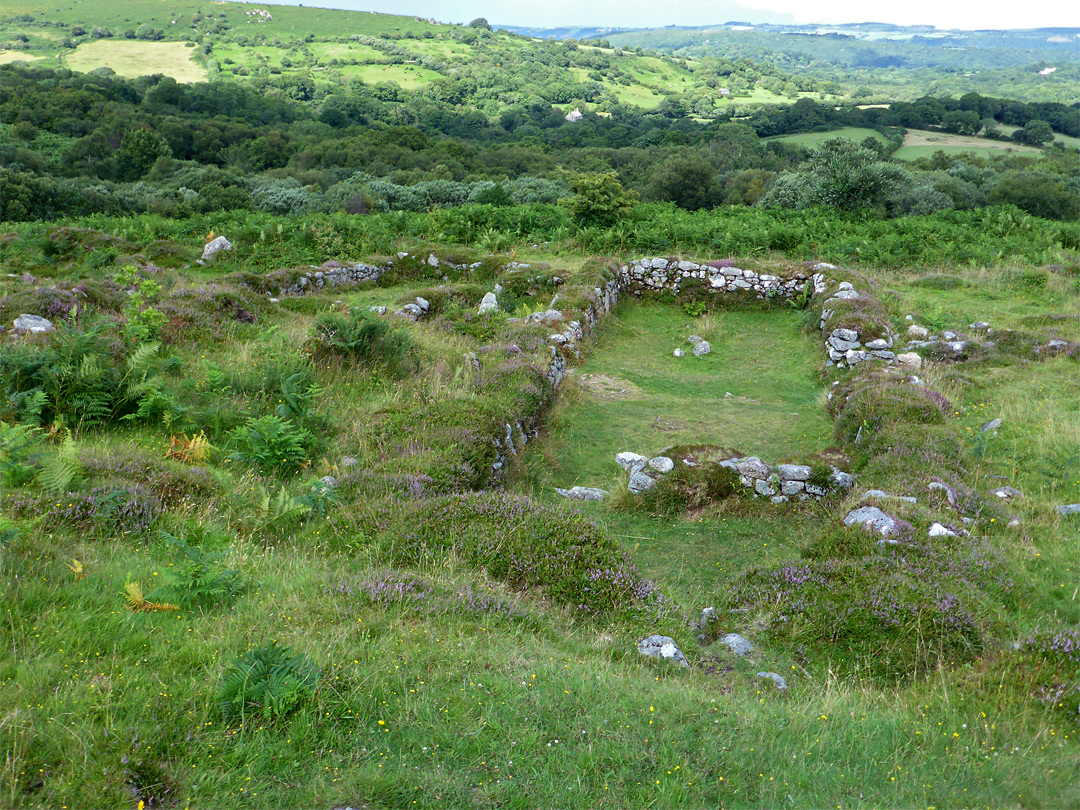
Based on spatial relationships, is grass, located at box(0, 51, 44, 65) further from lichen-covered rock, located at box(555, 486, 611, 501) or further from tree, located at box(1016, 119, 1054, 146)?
tree, located at box(1016, 119, 1054, 146)

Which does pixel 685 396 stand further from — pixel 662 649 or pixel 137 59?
pixel 137 59

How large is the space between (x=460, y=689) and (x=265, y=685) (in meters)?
1.08

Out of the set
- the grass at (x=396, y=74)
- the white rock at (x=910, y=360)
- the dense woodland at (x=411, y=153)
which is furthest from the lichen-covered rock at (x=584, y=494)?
the grass at (x=396, y=74)

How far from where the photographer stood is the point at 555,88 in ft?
383

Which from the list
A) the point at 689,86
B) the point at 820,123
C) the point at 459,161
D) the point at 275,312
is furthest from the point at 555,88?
the point at 275,312

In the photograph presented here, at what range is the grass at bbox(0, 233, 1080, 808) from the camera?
128 inches

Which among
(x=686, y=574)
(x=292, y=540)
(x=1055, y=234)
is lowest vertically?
(x=686, y=574)

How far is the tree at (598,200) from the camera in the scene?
22.2m

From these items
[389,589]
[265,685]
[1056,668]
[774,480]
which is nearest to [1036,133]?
[774,480]

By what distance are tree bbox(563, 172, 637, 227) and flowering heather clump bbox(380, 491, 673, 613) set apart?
57.0 feet

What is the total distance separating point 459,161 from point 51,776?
187ft

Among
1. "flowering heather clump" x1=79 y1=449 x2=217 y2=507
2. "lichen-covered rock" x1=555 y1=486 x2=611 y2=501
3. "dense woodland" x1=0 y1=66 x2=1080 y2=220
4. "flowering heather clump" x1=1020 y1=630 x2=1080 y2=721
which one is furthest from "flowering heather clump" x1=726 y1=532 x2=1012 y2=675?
"dense woodland" x1=0 y1=66 x2=1080 y2=220

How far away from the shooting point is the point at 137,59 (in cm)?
9962

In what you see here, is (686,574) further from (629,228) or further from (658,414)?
(629,228)
